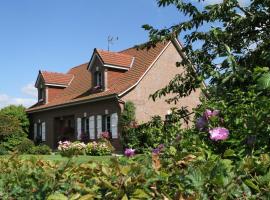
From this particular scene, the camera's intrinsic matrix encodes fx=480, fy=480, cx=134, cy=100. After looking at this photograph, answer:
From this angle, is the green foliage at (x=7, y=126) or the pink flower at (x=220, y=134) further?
the green foliage at (x=7, y=126)

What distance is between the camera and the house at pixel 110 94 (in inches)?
1139

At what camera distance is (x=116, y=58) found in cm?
3169

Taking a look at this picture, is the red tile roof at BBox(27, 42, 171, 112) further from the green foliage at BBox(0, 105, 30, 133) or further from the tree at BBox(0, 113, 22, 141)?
the tree at BBox(0, 113, 22, 141)

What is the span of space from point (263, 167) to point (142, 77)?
87.8 feet

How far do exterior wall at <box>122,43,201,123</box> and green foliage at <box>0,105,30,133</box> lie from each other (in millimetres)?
12061

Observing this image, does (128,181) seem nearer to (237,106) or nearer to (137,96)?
(237,106)

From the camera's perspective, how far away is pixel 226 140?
343 centimetres

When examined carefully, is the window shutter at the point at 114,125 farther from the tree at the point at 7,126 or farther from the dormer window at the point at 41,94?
the dormer window at the point at 41,94

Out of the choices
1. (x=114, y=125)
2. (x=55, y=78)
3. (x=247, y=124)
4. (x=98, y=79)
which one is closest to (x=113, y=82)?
(x=98, y=79)

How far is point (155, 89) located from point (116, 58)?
3.75 metres

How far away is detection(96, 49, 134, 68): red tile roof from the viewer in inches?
1214

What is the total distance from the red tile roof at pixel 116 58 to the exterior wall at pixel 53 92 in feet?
25.9

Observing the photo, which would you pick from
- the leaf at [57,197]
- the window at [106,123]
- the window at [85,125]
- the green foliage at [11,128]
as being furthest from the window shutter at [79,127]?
the leaf at [57,197]

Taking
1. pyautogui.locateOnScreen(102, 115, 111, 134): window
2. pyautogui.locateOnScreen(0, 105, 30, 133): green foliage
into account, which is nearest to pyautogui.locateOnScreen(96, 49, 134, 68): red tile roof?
pyautogui.locateOnScreen(102, 115, 111, 134): window
